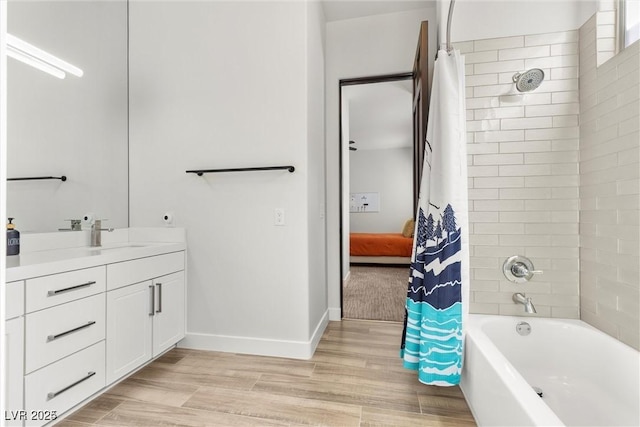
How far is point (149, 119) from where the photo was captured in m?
2.36

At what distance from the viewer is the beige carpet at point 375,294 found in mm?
3037

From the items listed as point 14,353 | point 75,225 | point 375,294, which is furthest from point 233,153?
point 375,294

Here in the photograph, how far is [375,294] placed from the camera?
3.75 m

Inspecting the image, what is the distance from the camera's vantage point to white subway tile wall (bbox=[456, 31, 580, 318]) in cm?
188

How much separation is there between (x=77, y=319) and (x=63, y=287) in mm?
171

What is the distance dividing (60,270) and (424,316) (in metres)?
1.75

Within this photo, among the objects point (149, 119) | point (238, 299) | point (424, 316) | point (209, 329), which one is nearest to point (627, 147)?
point (424, 316)

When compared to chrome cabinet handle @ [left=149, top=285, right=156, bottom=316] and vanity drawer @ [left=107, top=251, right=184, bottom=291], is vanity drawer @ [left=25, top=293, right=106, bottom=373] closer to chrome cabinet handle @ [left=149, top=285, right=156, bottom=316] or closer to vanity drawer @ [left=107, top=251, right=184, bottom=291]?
vanity drawer @ [left=107, top=251, right=184, bottom=291]

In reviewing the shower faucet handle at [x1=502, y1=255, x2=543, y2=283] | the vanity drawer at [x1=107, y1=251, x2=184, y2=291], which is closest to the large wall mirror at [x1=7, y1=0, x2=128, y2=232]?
the vanity drawer at [x1=107, y1=251, x2=184, y2=291]

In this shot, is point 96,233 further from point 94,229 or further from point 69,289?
point 69,289

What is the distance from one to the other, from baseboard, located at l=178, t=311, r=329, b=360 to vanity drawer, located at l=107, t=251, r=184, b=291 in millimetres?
546

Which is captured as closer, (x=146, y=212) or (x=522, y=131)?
(x=522, y=131)

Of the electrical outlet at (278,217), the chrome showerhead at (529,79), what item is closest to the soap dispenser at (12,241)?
the electrical outlet at (278,217)

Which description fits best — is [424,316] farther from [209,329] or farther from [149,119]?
[149,119]
